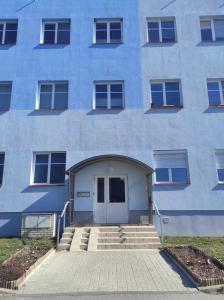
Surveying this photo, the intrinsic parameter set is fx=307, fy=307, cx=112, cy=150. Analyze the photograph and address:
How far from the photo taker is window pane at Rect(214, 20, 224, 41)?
A: 16.8 m

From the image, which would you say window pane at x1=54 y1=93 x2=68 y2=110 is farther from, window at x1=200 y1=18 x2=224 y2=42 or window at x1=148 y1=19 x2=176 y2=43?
window at x1=200 y1=18 x2=224 y2=42

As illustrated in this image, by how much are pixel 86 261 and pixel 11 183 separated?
660 cm

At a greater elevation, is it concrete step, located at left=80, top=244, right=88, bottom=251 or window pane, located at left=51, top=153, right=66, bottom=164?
window pane, located at left=51, top=153, right=66, bottom=164

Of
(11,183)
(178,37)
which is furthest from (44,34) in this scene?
(11,183)

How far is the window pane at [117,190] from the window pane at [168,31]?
8.20 meters

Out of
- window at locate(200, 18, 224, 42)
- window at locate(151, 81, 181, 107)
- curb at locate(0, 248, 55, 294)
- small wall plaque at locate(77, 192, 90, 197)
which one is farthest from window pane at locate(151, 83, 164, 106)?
curb at locate(0, 248, 55, 294)

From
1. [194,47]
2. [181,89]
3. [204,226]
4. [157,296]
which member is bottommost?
[157,296]

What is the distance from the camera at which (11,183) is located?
47.2ft

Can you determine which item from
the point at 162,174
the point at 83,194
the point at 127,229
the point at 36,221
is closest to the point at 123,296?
the point at 127,229

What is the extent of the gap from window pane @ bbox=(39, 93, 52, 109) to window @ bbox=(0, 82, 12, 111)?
1.66 metres

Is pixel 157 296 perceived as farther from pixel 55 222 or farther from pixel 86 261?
pixel 55 222

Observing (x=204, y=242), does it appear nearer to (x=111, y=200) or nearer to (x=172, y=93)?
(x=111, y=200)

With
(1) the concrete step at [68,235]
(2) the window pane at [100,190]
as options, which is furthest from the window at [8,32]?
(1) the concrete step at [68,235]

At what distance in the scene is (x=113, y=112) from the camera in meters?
15.4
